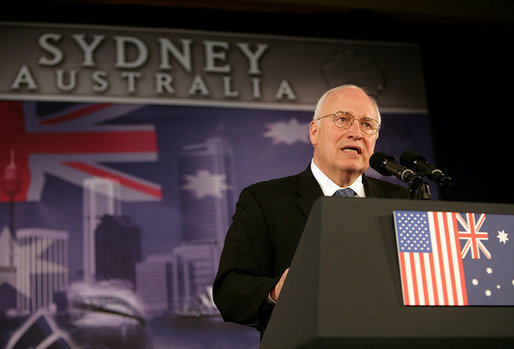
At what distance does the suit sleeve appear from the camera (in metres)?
1.49

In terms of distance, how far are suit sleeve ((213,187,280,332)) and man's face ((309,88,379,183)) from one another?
26 cm

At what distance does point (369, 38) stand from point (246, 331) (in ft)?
7.19

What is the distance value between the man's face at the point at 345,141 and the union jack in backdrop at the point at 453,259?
0.77 m

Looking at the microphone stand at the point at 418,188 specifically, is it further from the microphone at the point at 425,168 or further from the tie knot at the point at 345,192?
the tie knot at the point at 345,192

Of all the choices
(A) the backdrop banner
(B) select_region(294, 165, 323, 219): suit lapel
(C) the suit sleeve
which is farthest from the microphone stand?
(A) the backdrop banner

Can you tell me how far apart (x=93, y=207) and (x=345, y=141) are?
2.24 meters

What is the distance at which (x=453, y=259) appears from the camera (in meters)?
1.18

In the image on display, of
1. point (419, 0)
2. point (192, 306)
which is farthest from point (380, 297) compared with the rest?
point (419, 0)

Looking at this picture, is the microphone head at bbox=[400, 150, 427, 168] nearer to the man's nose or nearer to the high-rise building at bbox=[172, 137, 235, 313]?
the man's nose

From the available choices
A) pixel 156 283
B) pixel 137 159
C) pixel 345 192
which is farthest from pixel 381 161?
pixel 137 159

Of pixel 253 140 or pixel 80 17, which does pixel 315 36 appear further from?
pixel 80 17

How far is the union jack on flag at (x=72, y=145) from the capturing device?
3.90m

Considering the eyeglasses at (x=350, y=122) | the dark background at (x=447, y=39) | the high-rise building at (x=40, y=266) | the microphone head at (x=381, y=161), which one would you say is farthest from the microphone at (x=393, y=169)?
the dark background at (x=447, y=39)

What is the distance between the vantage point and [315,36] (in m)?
4.62
